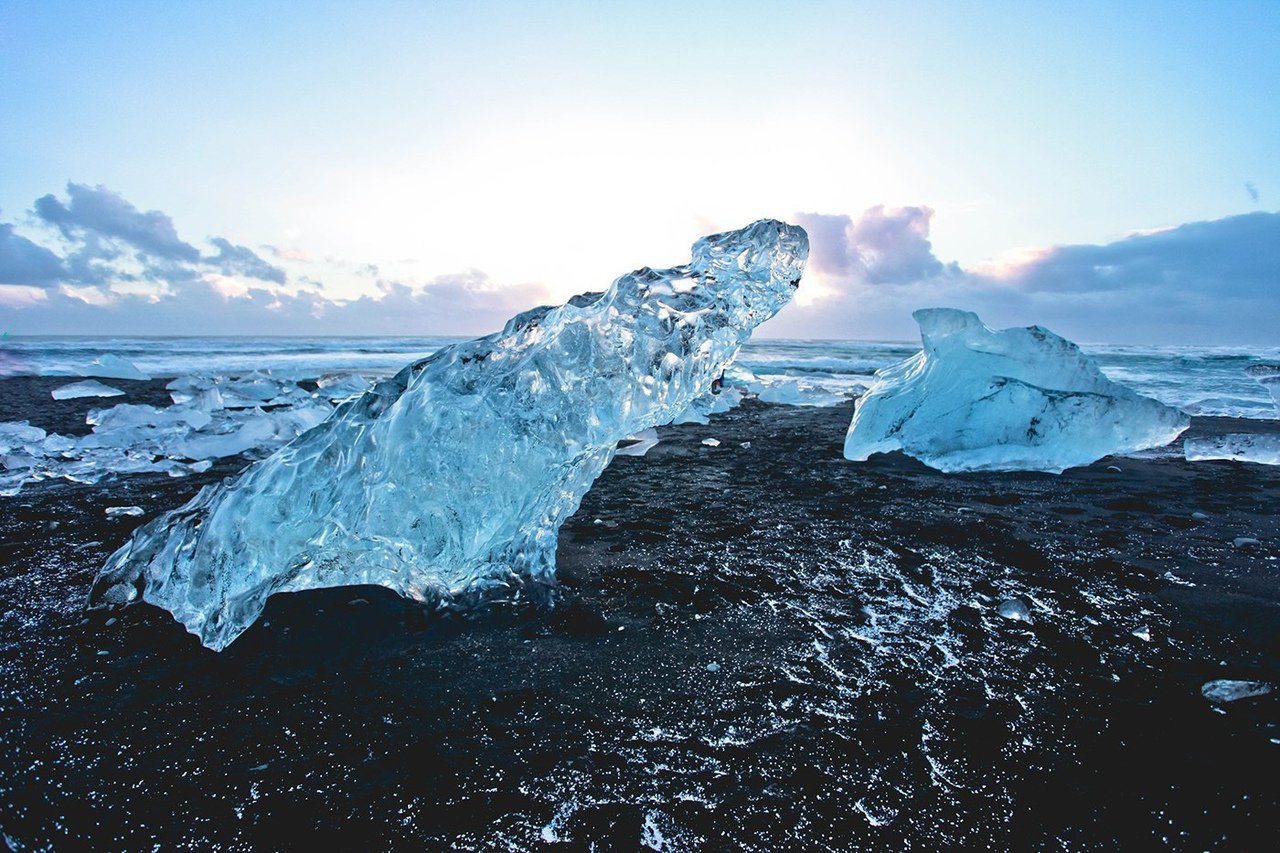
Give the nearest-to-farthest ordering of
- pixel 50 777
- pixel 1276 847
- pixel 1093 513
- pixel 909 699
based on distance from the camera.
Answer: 1. pixel 1276 847
2. pixel 50 777
3. pixel 909 699
4. pixel 1093 513

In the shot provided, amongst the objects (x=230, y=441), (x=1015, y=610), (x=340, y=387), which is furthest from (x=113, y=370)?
(x=1015, y=610)

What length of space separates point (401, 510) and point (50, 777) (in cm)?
95

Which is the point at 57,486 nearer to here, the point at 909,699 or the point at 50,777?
the point at 50,777

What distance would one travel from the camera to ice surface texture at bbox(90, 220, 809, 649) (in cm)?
189

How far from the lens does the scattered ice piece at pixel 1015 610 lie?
183cm

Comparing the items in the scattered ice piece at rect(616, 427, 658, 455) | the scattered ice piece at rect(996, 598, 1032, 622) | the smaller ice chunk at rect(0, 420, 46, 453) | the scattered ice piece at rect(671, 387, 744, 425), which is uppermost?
the smaller ice chunk at rect(0, 420, 46, 453)

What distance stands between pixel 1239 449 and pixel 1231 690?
4355 millimetres

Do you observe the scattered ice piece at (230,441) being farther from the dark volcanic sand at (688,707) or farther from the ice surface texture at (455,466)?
the ice surface texture at (455,466)

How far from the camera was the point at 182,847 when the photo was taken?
1.01m

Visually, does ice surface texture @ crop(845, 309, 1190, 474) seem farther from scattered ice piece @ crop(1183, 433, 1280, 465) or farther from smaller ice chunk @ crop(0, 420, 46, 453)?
smaller ice chunk @ crop(0, 420, 46, 453)

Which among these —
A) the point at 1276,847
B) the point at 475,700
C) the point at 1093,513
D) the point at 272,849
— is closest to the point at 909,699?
the point at 1276,847

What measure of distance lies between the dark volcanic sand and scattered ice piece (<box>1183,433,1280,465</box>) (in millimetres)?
2535

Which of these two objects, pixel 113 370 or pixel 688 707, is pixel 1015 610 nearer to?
pixel 688 707

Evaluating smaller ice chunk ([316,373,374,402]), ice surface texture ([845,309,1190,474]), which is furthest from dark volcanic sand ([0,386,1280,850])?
smaller ice chunk ([316,373,374,402])
